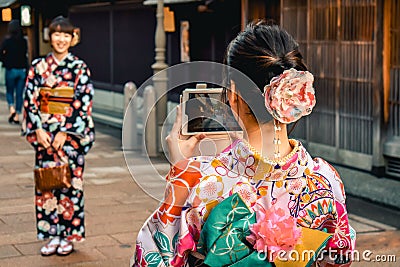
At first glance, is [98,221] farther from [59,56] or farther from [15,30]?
[15,30]

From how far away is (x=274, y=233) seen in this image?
261 centimetres

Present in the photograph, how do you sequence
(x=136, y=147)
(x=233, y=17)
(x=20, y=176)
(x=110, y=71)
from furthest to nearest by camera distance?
(x=110, y=71) < (x=233, y=17) < (x=20, y=176) < (x=136, y=147)

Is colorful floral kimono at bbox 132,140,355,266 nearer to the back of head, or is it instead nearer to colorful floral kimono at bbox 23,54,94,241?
colorful floral kimono at bbox 23,54,94,241

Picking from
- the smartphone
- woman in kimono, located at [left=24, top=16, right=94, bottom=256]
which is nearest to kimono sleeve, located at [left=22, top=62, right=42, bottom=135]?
woman in kimono, located at [left=24, top=16, right=94, bottom=256]

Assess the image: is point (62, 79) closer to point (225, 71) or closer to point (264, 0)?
point (225, 71)

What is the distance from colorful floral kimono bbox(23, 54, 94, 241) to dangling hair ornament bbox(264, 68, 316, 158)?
411 cm

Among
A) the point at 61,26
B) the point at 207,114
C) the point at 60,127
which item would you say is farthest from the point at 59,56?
the point at 207,114

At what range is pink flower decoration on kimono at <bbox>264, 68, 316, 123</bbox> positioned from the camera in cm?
261

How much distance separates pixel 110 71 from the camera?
19812mm

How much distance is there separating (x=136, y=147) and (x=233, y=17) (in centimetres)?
989

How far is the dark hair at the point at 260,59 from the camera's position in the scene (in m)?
2.64

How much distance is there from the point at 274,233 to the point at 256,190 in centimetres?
16

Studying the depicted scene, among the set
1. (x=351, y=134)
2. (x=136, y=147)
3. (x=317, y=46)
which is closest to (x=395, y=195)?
(x=351, y=134)

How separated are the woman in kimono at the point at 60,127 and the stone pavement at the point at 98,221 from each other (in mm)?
243
